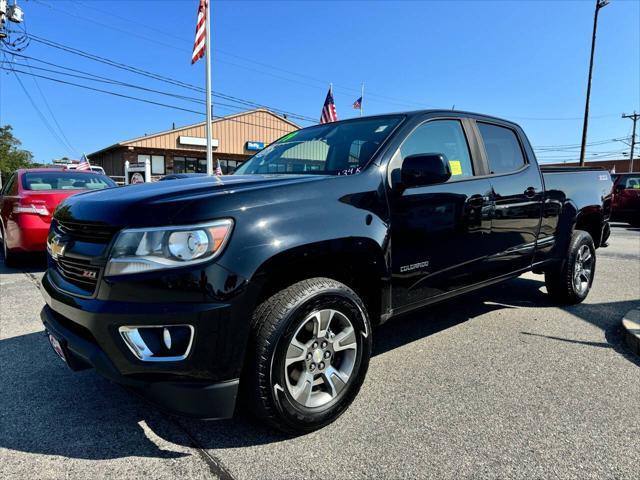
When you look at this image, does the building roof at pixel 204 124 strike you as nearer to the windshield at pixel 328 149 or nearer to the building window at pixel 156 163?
the building window at pixel 156 163

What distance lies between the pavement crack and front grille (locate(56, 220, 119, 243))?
43.1 inches

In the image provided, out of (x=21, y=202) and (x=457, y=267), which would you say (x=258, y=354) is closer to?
(x=457, y=267)

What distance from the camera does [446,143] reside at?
328 cm

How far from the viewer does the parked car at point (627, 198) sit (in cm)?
1432

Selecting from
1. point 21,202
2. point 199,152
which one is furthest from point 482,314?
point 199,152

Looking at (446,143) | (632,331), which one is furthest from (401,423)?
(632,331)

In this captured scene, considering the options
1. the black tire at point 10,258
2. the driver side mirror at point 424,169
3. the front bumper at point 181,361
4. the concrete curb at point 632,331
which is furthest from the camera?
the black tire at point 10,258

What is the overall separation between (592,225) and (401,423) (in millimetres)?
4054

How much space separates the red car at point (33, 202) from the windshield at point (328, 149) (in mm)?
3254

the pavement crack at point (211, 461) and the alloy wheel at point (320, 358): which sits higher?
the alloy wheel at point (320, 358)

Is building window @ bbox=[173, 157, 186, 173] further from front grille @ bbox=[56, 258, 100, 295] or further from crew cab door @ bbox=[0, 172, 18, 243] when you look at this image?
front grille @ bbox=[56, 258, 100, 295]

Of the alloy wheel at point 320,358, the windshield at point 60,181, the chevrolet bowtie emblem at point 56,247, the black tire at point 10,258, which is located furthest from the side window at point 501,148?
the black tire at point 10,258

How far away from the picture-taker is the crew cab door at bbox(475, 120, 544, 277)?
3504 millimetres

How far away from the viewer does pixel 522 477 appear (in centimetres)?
196
